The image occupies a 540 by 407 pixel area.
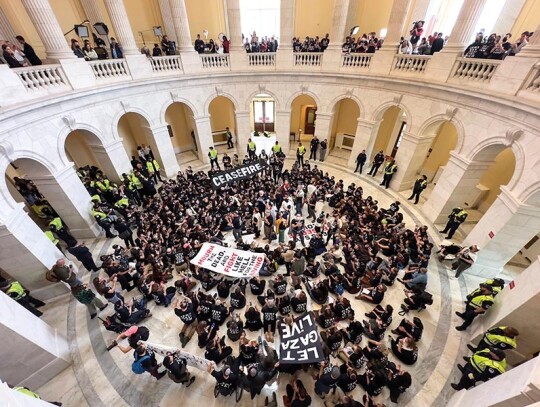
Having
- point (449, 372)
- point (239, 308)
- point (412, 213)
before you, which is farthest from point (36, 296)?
point (412, 213)

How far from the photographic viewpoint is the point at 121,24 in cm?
1210

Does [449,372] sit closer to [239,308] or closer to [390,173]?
[239,308]

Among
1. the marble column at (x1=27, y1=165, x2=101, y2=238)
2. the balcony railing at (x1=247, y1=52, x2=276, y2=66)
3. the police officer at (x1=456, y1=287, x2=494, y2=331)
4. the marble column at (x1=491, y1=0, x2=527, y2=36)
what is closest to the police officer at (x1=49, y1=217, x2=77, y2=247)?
the marble column at (x1=27, y1=165, x2=101, y2=238)

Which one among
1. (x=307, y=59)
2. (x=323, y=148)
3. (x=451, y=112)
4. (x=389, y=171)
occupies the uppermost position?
(x=307, y=59)

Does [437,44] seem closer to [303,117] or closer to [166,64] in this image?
[303,117]

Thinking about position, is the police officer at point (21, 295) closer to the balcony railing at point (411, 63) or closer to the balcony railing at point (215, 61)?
the balcony railing at point (215, 61)

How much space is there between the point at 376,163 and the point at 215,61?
38.5ft

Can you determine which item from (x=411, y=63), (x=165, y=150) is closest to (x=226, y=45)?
(x=165, y=150)

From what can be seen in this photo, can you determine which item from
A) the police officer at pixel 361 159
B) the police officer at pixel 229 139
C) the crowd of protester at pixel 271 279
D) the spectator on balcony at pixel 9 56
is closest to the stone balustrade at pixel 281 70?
the spectator on balcony at pixel 9 56

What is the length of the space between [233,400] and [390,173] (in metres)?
13.0

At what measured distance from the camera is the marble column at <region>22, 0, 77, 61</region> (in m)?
9.39

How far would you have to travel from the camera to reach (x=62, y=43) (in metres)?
10.4

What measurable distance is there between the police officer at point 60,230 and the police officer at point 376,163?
16.0 meters

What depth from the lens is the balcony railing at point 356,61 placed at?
14314mm
